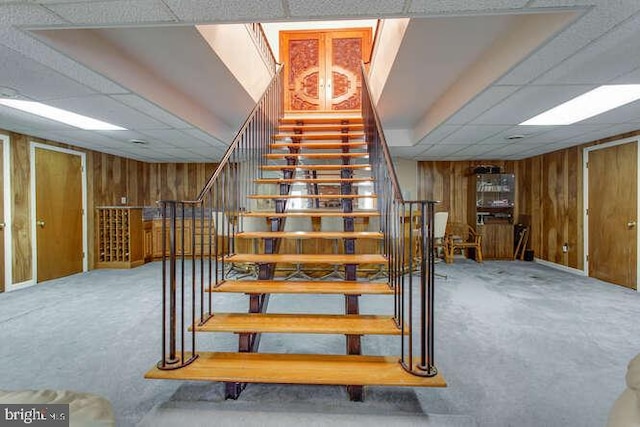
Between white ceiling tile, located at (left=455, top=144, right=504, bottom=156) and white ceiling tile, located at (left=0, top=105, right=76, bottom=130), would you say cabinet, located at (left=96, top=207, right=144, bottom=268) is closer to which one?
white ceiling tile, located at (left=0, top=105, right=76, bottom=130)

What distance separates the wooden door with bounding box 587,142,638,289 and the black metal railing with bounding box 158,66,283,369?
5.18 m

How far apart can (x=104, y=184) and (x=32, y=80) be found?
4197 millimetres

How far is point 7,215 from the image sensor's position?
4527 mm

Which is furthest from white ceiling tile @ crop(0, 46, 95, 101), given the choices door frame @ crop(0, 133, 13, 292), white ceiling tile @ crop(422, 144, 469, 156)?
white ceiling tile @ crop(422, 144, 469, 156)

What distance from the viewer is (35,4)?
5.59 feet

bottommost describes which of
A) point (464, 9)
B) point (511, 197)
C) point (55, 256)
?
point (55, 256)

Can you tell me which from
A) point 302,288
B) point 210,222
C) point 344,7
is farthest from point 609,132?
point 210,222

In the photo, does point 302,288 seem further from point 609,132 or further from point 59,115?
point 609,132

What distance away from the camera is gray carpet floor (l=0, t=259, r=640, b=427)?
181cm

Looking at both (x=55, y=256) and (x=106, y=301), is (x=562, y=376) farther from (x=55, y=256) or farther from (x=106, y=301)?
(x=55, y=256)

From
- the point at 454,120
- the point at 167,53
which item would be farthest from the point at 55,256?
the point at 454,120

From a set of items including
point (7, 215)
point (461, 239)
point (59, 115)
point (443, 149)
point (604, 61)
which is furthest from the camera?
point (461, 239)

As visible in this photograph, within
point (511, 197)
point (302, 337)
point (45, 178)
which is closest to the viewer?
point (302, 337)

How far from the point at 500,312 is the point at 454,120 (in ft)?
7.60
